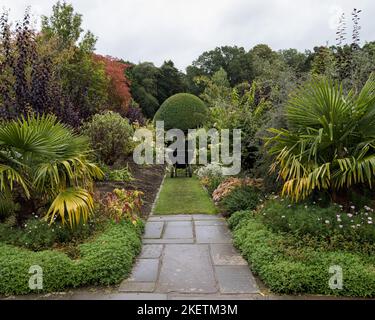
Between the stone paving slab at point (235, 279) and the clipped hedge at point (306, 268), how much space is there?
0.38ft

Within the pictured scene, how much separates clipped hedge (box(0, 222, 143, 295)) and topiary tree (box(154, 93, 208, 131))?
12.5 metres

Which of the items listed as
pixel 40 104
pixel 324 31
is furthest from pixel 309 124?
pixel 324 31

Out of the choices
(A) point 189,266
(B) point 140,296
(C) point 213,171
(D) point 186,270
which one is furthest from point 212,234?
(C) point 213,171

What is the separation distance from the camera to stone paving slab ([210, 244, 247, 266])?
4113mm

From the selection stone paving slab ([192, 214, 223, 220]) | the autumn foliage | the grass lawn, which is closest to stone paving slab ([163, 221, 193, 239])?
stone paving slab ([192, 214, 223, 220])

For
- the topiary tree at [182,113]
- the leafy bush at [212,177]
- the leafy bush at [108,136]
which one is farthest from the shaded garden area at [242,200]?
the topiary tree at [182,113]

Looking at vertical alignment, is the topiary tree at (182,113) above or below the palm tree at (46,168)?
above

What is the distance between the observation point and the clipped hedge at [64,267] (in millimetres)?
3387

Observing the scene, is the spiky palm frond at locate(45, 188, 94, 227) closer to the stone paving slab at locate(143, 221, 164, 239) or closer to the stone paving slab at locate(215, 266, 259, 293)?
the stone paving slab at locate(143, 221, 164, 239)

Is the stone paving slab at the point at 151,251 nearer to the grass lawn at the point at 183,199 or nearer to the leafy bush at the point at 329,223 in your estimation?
the leafy bush at the point at 329,223

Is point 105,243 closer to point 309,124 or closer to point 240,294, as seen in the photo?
point 240,294

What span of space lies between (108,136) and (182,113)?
717 cm

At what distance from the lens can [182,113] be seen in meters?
16.4

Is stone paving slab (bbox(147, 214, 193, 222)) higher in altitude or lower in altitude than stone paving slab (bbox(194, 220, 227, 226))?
higher
